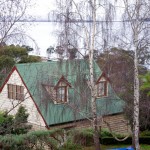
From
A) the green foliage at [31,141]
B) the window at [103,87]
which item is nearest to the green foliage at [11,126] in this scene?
the green foliage at [31,141]

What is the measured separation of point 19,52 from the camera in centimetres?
2844

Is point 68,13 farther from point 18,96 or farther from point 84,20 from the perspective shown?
point 18,96

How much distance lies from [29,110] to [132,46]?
33.1 feet

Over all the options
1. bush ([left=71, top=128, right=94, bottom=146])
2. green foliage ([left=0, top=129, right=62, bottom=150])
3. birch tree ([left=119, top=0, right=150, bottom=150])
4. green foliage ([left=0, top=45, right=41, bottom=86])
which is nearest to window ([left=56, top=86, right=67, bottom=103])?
bush ([left=71, top=128, right=94, bottom=146])

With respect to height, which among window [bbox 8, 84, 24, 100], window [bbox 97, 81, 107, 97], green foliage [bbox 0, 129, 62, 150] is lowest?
green foliage [bbox 0, 129, 62, 150]

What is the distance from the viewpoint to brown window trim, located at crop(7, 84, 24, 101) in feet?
77.4

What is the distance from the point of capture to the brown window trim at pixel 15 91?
23.6 m

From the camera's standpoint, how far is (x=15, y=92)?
24234mm

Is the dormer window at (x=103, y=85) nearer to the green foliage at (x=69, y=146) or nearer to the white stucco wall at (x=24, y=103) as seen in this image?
the white stucco wall at (x=24, y=103)

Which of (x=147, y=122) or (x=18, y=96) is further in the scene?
(x=18, y=96)

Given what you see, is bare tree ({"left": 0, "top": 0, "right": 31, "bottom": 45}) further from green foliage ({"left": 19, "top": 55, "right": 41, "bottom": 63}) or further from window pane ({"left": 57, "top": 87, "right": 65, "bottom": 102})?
green foliage ({"left": 19, "top": 55, "right": 41, "bottom": 63})

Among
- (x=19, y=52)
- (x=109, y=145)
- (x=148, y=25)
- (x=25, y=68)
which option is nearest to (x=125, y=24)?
(x=148, y=25)

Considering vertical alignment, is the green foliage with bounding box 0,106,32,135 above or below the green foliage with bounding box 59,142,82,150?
above

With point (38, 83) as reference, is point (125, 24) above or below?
above
